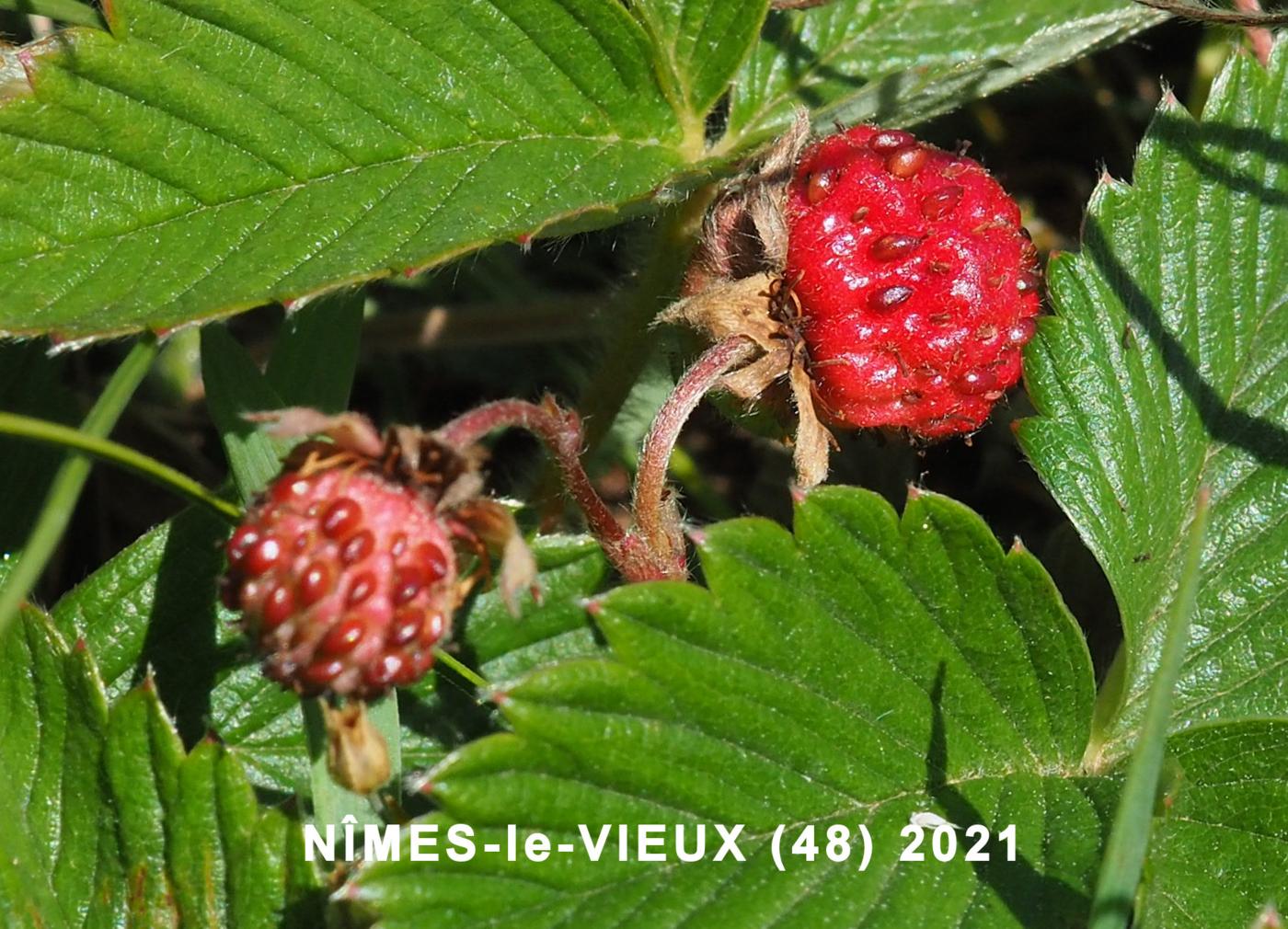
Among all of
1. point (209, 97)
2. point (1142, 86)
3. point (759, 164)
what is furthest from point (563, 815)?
point (1142, 86)

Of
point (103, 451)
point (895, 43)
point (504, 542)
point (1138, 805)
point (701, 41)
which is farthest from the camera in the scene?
point (895, 43)

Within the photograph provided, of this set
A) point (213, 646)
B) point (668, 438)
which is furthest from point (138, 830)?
point (668, 438)

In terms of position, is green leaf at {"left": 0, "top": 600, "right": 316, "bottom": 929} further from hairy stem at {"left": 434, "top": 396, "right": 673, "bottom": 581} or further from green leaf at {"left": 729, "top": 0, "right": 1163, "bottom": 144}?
green leaf at {"left": 729, "top": 0, "right": 1163, "bottom": 144}

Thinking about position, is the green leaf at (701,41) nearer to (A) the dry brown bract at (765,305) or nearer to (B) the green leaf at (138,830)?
(A) the dry brown bract at (765,305)

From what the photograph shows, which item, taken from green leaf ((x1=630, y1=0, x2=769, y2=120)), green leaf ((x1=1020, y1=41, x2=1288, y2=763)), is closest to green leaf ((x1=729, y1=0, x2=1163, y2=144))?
green leaf ((x1=630, y1=0, x2=769, y2=120))

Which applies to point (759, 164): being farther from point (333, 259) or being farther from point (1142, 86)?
point (1142, 86)

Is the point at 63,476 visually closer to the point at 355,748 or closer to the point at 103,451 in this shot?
the point at 103,451
